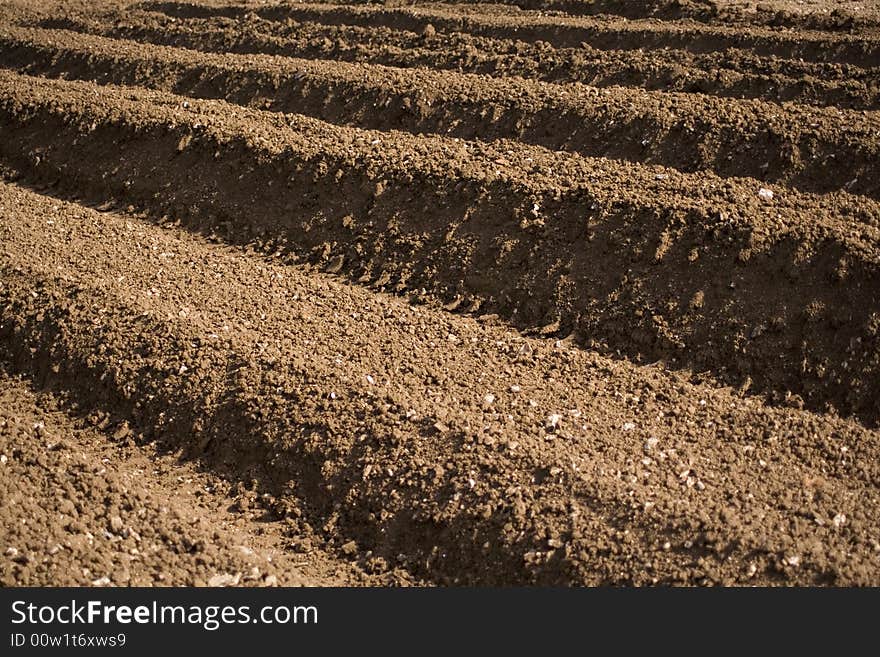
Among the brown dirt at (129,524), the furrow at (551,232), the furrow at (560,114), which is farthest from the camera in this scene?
the furrow at (560,114)

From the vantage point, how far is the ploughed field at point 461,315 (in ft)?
16.6

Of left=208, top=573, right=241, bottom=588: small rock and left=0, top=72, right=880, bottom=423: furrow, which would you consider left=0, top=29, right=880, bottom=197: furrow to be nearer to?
left=0, top=72, right=880, bottom=423: furrow

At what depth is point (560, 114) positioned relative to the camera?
8.30 meters

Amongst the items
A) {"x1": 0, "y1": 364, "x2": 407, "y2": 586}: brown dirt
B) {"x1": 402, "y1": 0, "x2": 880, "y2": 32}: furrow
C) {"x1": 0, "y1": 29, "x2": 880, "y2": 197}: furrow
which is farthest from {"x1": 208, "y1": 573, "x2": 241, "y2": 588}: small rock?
{"x1": 402, "y1": 0, "x2": 880, "y2": 32}: furrow

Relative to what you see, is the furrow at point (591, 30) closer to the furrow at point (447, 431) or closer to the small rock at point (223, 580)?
the furrow at point (447, 431)

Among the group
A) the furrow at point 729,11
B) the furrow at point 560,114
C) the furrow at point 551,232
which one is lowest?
the furrow at point 551,232

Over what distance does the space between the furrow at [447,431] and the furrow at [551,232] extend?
0.39m

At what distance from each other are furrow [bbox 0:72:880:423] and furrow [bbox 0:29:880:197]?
31 centimetres

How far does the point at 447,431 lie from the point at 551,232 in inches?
94.3

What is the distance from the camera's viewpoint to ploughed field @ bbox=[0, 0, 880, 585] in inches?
199

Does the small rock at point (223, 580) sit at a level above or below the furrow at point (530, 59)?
below

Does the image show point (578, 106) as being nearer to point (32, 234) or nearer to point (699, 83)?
point (699, 83)

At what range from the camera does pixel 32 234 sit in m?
8.05

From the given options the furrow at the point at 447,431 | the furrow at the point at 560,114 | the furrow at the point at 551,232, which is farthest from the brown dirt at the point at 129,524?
the furrow at the point at 560,114
